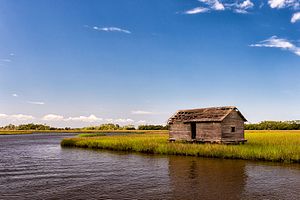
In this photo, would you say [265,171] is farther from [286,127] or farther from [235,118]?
[286,127]

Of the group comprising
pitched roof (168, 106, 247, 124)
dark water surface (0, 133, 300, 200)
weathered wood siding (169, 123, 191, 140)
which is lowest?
dark water surface (0, 133, 300, 200)

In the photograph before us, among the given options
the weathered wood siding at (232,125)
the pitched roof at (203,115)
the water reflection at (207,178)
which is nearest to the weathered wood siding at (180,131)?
the pitched roof at (203,115)

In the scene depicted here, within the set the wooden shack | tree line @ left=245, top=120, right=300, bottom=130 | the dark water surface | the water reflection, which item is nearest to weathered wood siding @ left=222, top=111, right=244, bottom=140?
the wooden shack

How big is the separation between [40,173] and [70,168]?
2779 millimetres

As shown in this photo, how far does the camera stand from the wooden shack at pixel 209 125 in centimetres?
3500

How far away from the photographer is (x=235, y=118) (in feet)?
121

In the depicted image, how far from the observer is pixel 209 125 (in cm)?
3588

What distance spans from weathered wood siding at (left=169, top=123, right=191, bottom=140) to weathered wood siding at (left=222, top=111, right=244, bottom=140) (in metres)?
5.00

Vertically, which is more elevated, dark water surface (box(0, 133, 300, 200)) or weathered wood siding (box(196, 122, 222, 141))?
weathered wood siding (box(196, 122, 222, 141))

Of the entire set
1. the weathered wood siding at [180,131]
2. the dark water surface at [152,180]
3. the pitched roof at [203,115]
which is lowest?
the dark water surface at [152,180]

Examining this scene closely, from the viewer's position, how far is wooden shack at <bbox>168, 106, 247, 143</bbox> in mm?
35000

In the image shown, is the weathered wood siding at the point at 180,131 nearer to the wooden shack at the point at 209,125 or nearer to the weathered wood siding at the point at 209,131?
the wooden shack at the point at 209,125

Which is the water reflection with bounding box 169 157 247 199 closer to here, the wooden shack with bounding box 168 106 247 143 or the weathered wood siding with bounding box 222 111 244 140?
the wooden shack with bounding box 168 106 247 143

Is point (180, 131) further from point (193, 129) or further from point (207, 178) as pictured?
point (207, 178)
